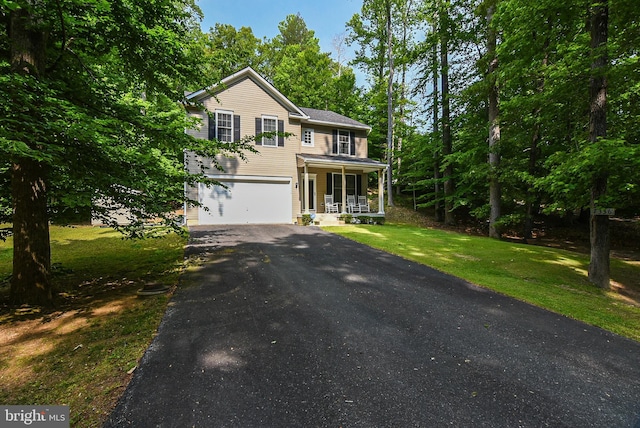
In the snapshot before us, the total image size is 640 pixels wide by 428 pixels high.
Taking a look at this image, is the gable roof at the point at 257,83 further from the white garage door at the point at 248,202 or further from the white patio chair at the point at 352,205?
the white patio chair at the point at 352,205

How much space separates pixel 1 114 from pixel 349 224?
13.9 meters

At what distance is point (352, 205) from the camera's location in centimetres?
1708

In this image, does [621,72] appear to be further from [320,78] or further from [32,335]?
[320,78]

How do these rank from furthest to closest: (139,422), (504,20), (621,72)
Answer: (504,20)
(621,72)
(139,422)

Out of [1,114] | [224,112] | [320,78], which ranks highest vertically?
[320,78]

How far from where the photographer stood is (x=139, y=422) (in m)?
2.11

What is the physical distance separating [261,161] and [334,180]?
509cm

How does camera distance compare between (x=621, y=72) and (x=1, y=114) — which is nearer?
(x=1, y=114)

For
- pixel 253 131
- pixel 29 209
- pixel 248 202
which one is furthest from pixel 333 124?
pixel 29 209

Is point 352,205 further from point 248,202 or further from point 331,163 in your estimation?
point 248,202

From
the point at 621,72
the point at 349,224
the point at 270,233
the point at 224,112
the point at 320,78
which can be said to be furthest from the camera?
the point at 320,78

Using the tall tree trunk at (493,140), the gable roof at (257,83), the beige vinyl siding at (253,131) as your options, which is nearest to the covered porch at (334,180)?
the beige vinyl siding at (253,131)

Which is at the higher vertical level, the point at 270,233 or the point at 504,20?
the point at 504,20

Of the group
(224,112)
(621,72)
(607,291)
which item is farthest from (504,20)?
(224,112)
